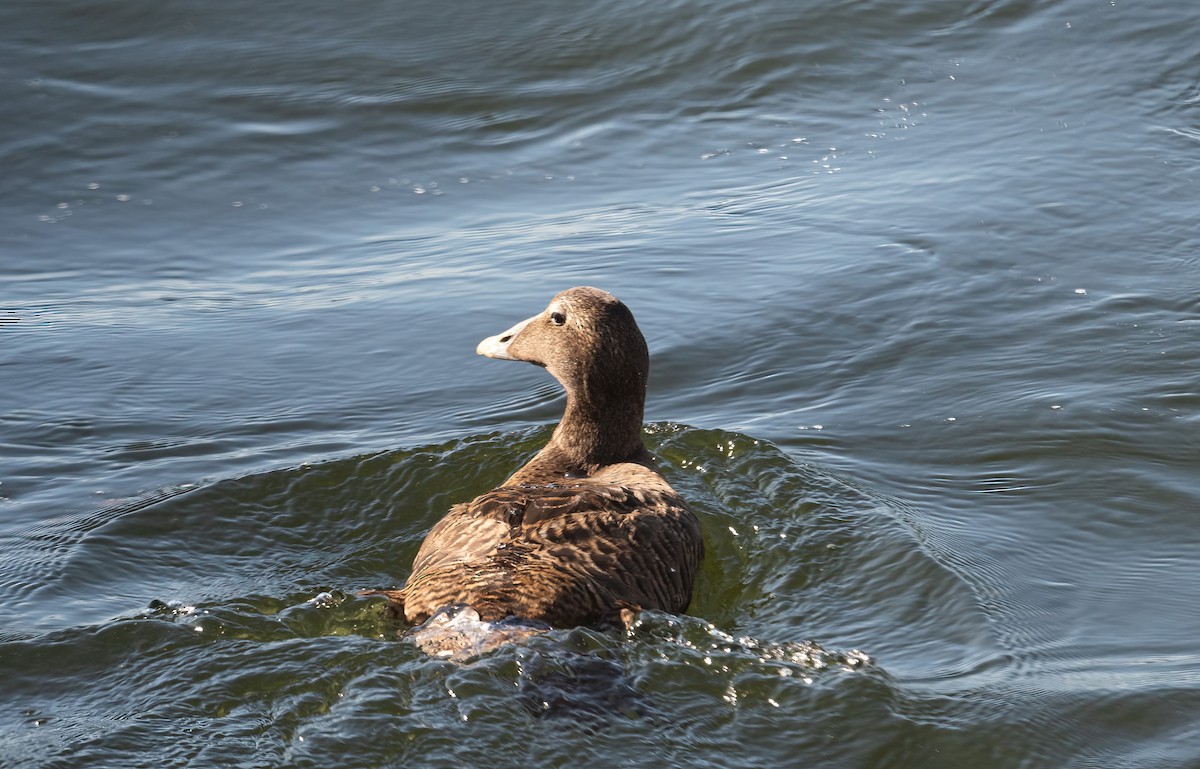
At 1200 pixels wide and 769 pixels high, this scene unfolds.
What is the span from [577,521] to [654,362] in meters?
2.52

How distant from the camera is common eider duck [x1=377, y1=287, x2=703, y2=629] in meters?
4.73

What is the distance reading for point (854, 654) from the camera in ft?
15.9

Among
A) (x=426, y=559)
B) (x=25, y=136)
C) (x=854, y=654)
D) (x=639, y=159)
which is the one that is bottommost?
(x=854, y=654)

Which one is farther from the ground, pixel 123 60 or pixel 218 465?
pixel 123 60

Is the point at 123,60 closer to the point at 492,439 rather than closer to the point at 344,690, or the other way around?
the point at 492,439

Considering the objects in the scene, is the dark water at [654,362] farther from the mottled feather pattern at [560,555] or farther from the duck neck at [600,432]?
the duck neck at [600,432]

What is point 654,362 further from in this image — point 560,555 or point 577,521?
point 560,555

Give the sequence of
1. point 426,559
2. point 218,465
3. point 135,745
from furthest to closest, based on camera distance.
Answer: point 218,465
point 426,559
point 135,745

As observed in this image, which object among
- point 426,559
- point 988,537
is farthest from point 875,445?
point 426,559

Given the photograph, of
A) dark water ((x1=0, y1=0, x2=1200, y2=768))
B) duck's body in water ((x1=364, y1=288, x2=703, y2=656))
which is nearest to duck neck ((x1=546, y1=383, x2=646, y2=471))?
duck's body in water ((x1=364, y1=288, x2=703, y2=656))

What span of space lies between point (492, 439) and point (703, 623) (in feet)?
6.90

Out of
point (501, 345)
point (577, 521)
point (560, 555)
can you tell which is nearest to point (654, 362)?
point (501, 345)

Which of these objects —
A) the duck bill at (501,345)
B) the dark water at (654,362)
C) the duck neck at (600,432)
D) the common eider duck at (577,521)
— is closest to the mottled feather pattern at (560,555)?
the common eider duck at (577,521)

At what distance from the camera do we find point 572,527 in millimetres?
5094
